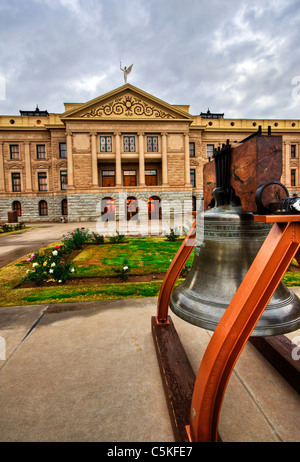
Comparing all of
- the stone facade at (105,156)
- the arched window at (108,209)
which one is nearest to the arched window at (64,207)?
the stone facade at (105,156)

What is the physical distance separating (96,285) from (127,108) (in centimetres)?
2890

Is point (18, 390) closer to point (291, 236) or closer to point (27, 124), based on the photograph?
point (291, 236)

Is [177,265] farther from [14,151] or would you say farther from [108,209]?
[14,151]

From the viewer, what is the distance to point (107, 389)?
218 cm

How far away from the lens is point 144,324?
343cm

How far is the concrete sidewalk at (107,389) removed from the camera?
1.75m

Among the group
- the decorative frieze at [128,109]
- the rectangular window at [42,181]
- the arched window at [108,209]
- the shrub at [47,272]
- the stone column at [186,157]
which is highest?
the decorative frieze at [128,109]

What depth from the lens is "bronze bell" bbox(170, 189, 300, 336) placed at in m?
1.67

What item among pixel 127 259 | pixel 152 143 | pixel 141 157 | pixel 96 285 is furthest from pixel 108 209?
pixel 96 285

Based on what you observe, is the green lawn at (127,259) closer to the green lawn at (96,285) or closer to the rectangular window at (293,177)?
the green lawn at (96,285)

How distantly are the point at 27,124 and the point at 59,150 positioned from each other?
5669 millimetres

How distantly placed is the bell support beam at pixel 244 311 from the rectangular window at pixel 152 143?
101ft
